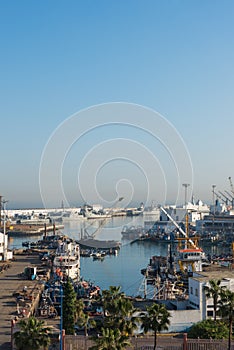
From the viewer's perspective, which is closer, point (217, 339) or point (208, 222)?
point (217, 339)

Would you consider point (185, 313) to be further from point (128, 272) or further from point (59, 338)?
point (128, 272)

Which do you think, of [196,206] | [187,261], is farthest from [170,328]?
[196,206]

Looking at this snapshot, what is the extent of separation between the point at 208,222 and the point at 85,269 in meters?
23.4

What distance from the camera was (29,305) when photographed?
33.9 ft

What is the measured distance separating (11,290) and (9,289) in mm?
179

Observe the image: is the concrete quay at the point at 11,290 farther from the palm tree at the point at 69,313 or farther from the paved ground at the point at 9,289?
the palm tree at the point at 69,313

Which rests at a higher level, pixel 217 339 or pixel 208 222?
pixel 208 222

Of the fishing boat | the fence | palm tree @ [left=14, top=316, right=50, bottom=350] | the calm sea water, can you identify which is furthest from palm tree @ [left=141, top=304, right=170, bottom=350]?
the fishing boat

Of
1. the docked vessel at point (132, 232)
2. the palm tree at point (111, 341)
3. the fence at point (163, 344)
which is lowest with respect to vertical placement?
the fence at point (163, 344)

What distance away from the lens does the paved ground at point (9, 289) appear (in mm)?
8281

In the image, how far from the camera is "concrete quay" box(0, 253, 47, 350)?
8.39 m

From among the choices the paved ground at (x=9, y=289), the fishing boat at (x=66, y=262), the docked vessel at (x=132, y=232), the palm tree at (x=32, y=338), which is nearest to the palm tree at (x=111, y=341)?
the palm tree at (x=32, y=338)

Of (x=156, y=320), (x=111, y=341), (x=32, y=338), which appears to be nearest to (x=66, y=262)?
(x=156, y=320)

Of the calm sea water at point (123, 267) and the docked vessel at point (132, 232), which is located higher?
the docked vessel at point (132, 232)
